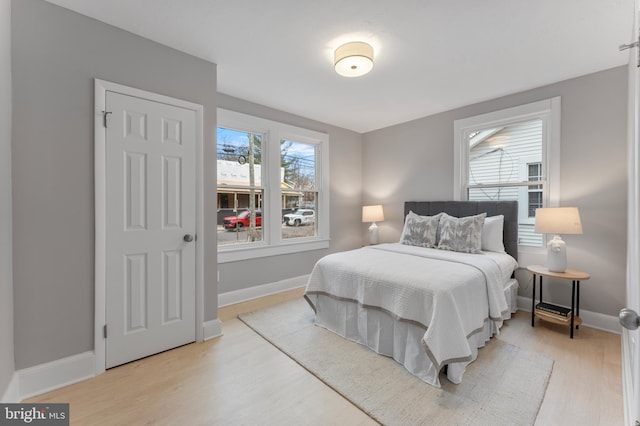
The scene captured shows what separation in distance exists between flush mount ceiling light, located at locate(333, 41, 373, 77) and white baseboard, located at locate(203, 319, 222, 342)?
2.57 metres

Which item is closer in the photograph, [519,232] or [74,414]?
[74,414]

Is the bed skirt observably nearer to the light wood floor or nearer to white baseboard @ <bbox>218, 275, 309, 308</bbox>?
the light wood floor

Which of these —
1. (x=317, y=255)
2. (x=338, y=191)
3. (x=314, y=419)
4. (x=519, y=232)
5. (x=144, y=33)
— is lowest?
(x=314, y=419)

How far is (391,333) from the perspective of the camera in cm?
218

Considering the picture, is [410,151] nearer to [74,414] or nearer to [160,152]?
[160,152]

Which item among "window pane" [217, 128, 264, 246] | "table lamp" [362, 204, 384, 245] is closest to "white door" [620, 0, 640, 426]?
"table lamp" [362, 204, 384, 245]

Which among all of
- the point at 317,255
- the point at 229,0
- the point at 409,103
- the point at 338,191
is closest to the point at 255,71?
the point at 229,0

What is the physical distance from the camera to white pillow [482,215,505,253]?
3.12 meters

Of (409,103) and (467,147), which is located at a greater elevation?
(409,103)

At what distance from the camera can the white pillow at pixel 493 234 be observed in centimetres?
312

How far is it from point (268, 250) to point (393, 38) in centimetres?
280

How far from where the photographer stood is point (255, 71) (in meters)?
2.75

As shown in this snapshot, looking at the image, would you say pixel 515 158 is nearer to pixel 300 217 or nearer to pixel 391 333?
pixel 391 333

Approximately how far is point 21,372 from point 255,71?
2.93 metres
